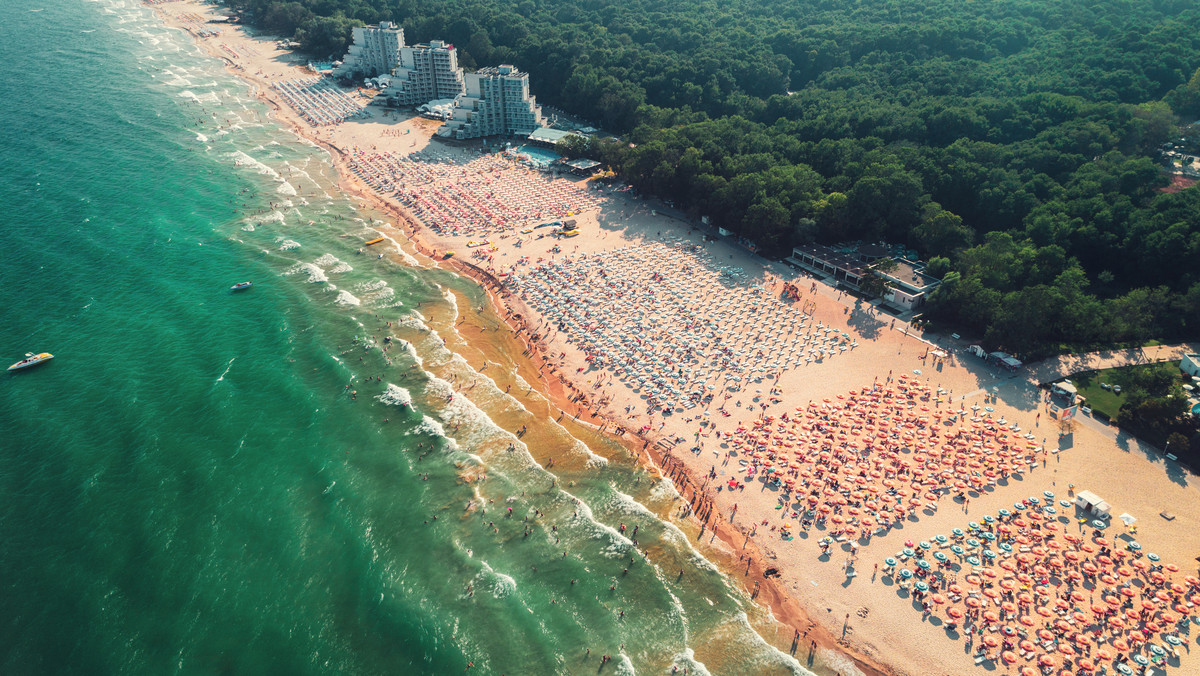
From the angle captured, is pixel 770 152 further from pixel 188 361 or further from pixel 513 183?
pixel 188 361

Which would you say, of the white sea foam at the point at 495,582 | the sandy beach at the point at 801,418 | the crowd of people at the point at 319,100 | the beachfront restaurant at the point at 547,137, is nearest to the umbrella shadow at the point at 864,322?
the sandy beach at the point at 801,418

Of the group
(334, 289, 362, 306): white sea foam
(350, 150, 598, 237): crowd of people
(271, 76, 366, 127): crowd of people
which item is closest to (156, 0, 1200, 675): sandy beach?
(350, 150, 598, 237): crowd of people

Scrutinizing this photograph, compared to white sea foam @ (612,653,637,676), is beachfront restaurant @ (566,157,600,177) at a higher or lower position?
higher

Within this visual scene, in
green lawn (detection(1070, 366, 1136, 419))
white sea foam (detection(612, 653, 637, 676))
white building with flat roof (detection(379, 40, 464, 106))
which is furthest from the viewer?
white building with flat roof (detection(379, 40, 464, 106))

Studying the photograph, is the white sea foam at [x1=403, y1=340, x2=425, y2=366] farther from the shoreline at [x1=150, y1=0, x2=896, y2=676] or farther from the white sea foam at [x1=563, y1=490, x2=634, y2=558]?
the white sea foam at [x1=563, y1=490, x2=634, y2=558]

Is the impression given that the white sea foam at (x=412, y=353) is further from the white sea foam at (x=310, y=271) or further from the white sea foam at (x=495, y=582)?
the white sea foam at (x=495, y=582)
